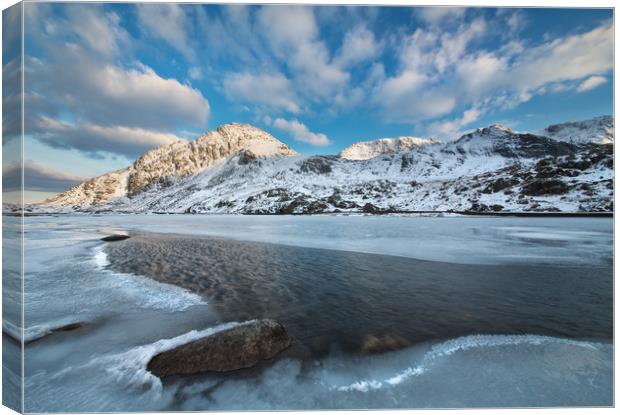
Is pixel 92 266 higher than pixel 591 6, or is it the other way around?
pixel 591 6

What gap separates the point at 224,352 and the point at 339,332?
290cm

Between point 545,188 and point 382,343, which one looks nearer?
point 382,343

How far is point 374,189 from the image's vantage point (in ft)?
528

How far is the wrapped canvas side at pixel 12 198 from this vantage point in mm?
5223

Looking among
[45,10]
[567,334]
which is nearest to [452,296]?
[567,334]

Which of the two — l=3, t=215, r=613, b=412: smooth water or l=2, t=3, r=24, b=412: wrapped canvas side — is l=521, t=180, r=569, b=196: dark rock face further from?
l=2, t=3, r=24, b=412: wrapped canvas side

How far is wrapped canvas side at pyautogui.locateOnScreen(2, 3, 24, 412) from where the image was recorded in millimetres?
5223

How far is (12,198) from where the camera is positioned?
5742mm

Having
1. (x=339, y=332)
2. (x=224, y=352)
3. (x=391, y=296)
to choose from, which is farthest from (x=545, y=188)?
(x=224, y=352)

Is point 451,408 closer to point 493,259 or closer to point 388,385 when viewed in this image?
point 388,385

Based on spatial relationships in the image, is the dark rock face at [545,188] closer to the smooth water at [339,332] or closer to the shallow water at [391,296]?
the smooth water at [339,332]

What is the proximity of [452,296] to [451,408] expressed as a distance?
18.1ft

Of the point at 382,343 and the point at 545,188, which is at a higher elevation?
the point at 545,188

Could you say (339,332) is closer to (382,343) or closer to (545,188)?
(382,343)
